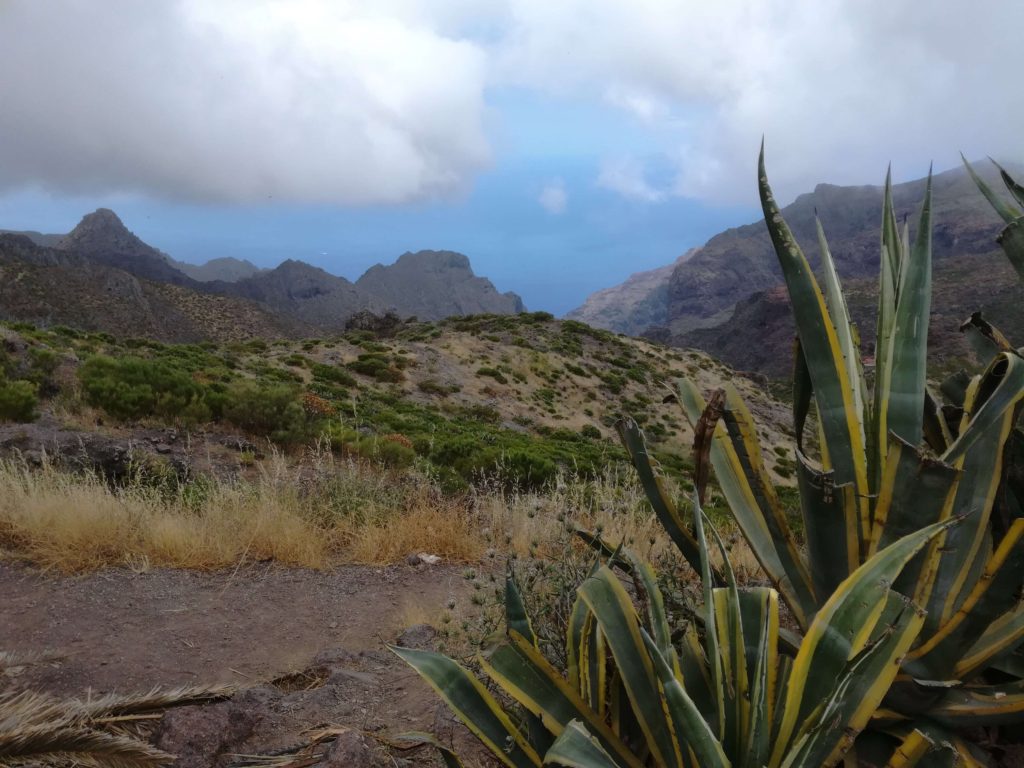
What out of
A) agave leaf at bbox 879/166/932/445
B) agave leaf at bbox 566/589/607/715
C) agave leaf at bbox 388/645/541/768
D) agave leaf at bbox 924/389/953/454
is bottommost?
agave leaf at bbox 388/645/541/768

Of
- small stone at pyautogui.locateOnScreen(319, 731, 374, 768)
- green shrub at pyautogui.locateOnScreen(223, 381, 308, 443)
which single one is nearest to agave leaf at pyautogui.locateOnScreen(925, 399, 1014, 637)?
small stone at pyautogui.locateOnScreen(319, 731, 374, 768)

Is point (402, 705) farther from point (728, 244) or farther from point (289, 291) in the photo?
point (728, 244)

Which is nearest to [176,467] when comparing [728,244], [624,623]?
[624,623]

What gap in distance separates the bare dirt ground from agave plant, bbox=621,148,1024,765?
1.17m

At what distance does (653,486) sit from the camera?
182 centimetres

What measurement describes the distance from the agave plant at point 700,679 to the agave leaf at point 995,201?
1.26m

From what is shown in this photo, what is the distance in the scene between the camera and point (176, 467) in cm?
747

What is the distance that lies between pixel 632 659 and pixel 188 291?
180ft

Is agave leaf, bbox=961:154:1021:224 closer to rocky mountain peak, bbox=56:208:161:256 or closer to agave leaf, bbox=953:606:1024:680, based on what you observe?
agave leaf, bbox=953:606:1024:680

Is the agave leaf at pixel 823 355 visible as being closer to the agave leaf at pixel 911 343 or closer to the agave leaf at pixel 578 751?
the agave leaf at pixel 911 343

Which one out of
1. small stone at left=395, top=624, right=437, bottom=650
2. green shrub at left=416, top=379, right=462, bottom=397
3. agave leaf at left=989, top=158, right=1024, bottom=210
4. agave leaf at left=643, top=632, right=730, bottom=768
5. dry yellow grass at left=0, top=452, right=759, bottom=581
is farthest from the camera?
green shrub at left=416, top=379, right=462, bottom=397

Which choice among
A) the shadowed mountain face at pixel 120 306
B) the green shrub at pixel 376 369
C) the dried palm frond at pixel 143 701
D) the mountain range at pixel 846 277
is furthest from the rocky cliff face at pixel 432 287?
the dried palm frond at pixel 143 701

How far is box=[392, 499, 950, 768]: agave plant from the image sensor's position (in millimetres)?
1309

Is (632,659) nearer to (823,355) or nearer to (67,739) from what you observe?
(823,355)
